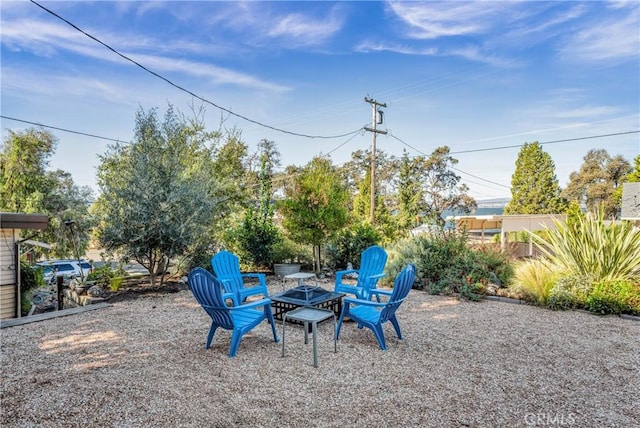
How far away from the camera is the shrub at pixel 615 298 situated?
192 inches

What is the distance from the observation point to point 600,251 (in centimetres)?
539

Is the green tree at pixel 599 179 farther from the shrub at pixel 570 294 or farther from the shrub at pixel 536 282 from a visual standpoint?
the shrub at pixel 570 294

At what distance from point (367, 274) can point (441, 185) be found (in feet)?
63.4

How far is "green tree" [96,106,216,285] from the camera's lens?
20.4ft

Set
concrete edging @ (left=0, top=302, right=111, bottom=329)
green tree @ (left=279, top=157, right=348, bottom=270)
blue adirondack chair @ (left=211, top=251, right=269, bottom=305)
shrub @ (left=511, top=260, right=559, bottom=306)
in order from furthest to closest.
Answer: green tree @ (left=279, top=157, right=348, bottom=270) < shrub @ (left=511, top=260, right=559, bottom=306) < blue adirondack chair @ (left=211, top=251, right=269, bottom=305) < concrete edging @ (left=0, top=302, right=111, bottom=329)

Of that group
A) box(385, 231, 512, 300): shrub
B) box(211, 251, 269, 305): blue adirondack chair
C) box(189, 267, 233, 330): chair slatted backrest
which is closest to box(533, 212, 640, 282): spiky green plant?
box(385, 231, 512, 300): shrub

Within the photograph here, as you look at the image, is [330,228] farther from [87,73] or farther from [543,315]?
[87,73]

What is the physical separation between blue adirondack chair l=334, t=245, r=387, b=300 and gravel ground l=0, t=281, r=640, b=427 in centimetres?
63

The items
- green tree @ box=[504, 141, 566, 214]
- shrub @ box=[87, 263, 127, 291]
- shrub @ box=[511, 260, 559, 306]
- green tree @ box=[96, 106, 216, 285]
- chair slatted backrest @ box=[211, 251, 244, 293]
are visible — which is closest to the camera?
chair slatted backrest @ box=[211, 251, 244, 293]

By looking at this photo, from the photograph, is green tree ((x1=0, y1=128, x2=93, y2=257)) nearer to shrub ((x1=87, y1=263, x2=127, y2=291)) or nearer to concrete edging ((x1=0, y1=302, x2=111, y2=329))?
shrub ((x1=87, y1=263, x2=127, y2=291))

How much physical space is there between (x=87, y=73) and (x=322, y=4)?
5625 millimetres

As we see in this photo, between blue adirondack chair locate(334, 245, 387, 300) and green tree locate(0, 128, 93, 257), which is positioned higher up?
green tree locate(0, 128, 93, 257)

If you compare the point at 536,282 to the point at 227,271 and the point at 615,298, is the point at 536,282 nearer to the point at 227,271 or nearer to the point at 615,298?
the point at 615,298

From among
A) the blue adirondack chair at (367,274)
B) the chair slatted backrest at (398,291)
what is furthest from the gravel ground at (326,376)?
the blue adirondack chair at (367,274)
